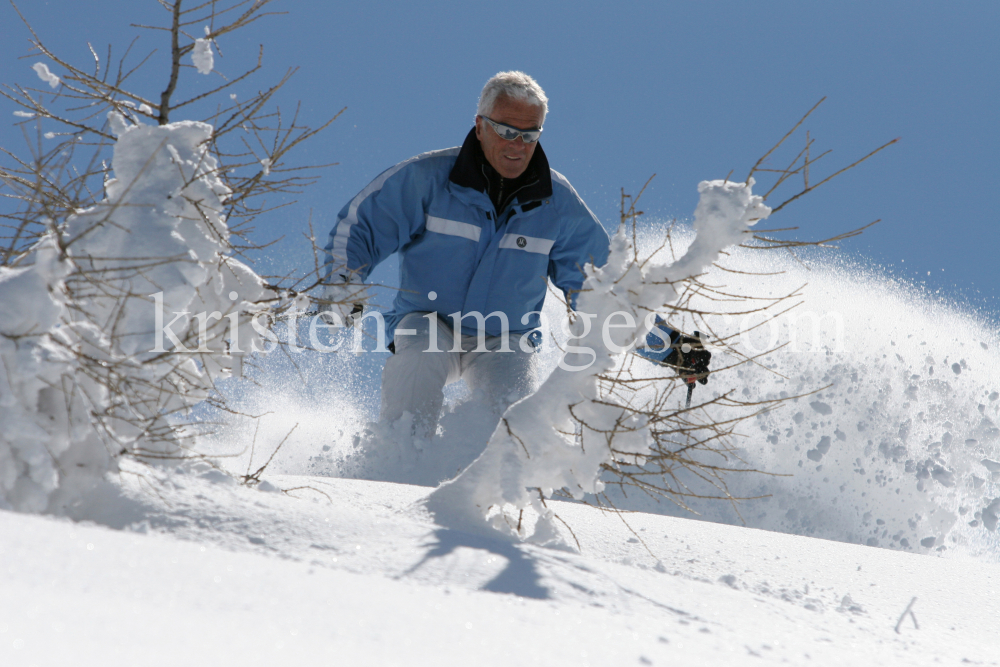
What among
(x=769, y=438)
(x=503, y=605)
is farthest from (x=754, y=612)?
(x=769, y=438)

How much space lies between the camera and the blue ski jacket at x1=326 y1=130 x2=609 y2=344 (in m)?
3.69

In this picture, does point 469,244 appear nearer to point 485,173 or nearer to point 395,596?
point 485,173

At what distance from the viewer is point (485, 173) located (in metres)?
3.71

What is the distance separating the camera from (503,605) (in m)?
1.22

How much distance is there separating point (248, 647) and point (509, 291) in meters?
3.10

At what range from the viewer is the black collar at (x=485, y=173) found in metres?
3.66

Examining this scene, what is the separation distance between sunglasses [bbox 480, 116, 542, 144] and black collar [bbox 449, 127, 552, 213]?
0.75 ft

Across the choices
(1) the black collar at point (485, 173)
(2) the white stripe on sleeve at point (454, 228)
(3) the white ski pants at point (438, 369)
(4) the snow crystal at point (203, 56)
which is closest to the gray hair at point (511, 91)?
(1) the black collar at point (485, 173)

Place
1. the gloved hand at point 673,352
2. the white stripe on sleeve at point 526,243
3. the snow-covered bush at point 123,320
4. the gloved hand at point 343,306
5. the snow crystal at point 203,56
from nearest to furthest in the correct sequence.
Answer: the snow-covered bush at point 123,320, the snow crystal at point 203,56, the gloved hand at point 673,352, the gloved hand at point 343,306, the white stripe on sleeve at point 526,243

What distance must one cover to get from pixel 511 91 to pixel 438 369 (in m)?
1.53

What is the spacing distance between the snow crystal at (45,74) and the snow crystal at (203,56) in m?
0.53

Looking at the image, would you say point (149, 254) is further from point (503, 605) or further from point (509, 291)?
point (509, 291)

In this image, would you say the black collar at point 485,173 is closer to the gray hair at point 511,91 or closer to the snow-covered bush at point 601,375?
the gray hair at point 511,91

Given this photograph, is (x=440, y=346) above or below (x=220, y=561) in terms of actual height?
above
